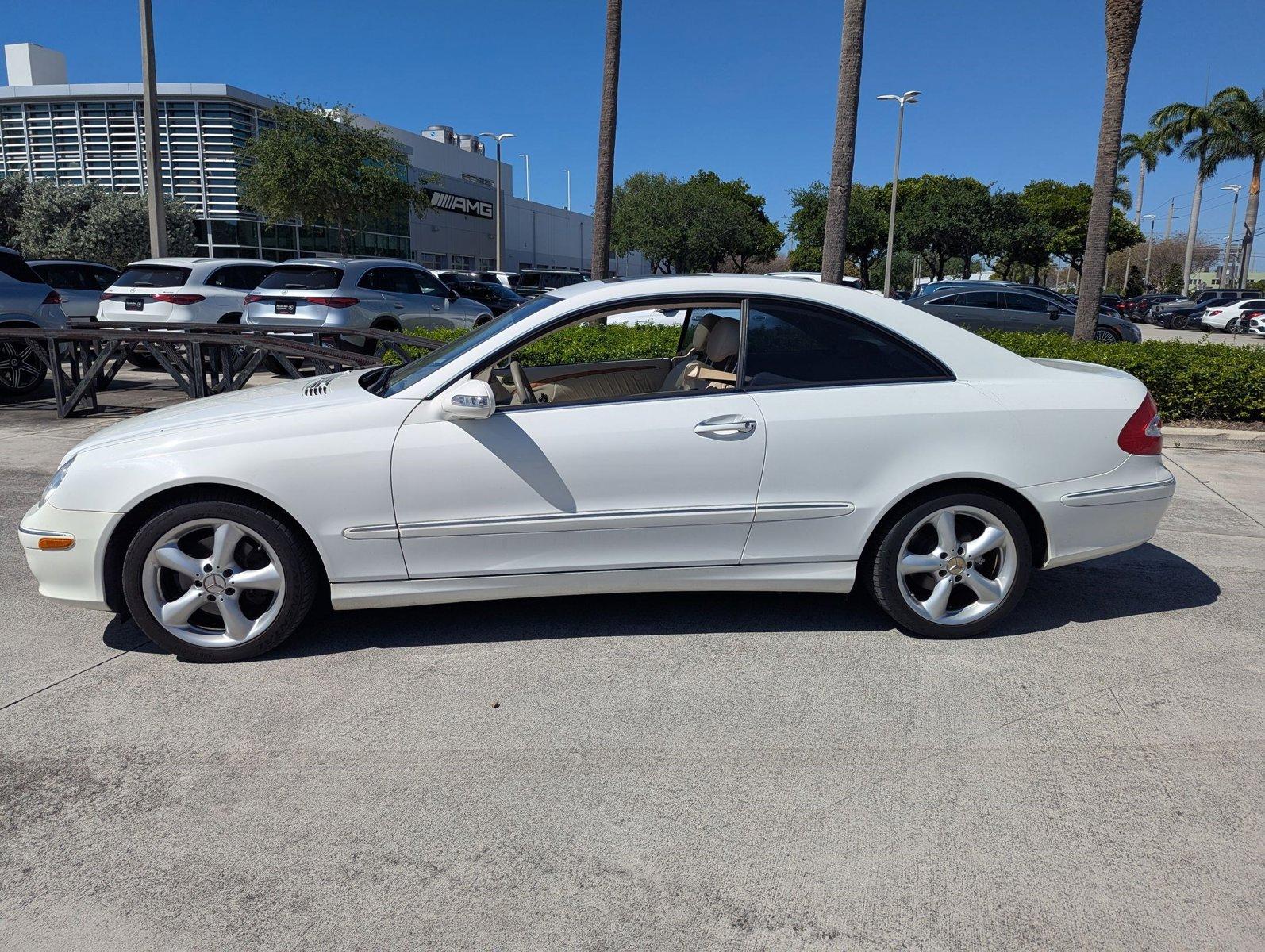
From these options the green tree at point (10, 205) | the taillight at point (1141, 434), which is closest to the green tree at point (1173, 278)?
the green tree at point (10, 205)

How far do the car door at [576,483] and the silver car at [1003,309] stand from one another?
18.4 m

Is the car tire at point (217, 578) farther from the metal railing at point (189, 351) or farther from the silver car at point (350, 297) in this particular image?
the silver car at point (350, 297)

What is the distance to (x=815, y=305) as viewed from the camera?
421 centimetres

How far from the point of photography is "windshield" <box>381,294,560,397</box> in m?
4.15

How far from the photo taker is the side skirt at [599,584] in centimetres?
402

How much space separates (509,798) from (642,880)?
58cm

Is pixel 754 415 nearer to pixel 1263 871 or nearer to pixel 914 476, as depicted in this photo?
pixel 914 476

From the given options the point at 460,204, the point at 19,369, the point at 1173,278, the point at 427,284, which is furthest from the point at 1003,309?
the point at 1173,278

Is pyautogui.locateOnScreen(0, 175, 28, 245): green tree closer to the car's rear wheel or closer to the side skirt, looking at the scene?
the car's rear wheel

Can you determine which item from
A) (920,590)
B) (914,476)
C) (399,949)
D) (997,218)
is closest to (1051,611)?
(920,590)

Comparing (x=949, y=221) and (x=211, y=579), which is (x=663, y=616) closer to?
(x=211, y=579)

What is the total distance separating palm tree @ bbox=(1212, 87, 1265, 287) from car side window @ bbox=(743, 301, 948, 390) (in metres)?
57.0

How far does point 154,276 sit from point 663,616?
11.8 meters

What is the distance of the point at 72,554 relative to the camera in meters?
3.88
